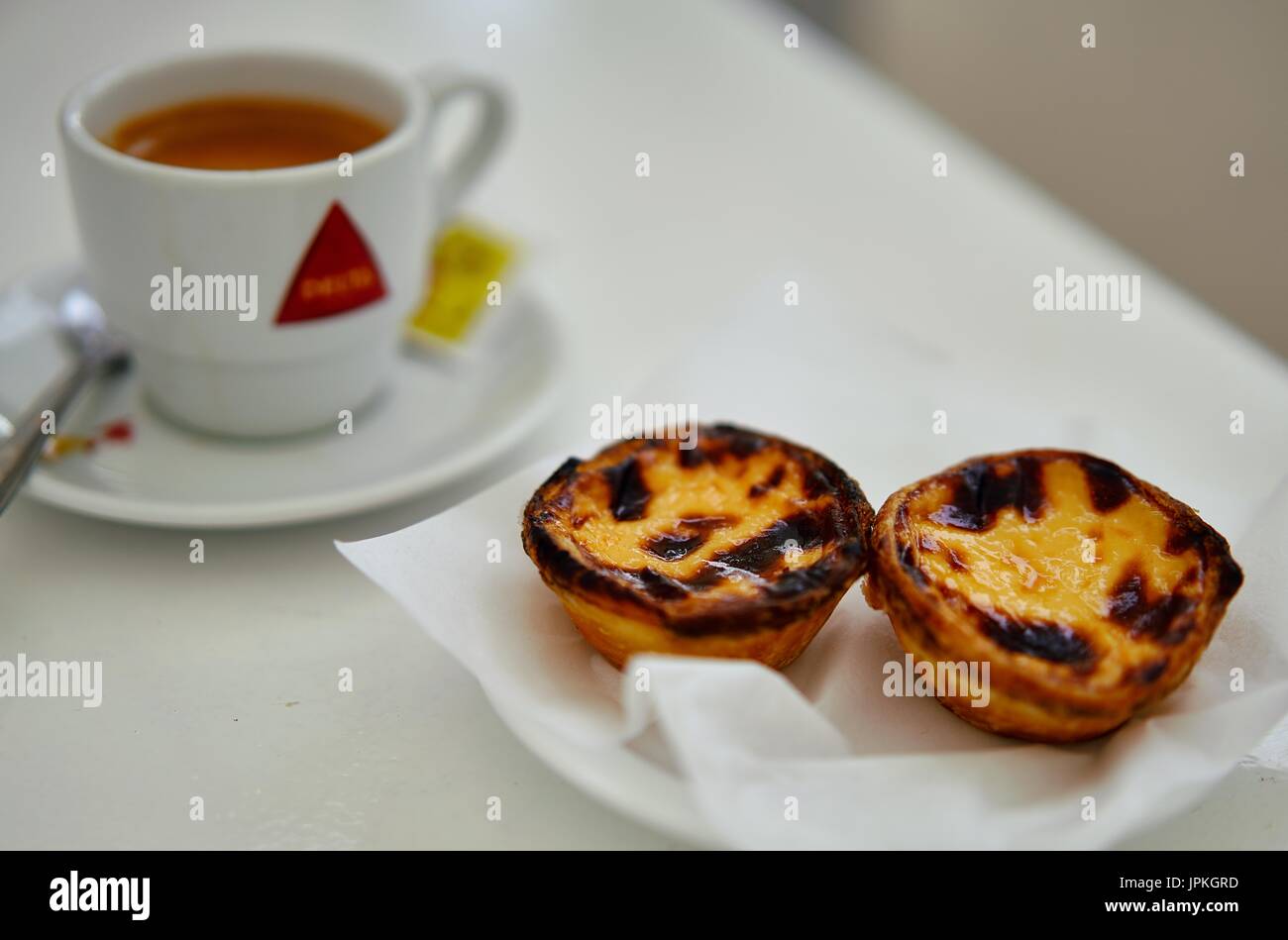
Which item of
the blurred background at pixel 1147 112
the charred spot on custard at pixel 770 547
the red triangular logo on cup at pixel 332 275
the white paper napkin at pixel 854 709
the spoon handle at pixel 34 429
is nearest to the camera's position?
the white paper napkin at pixel 854 709

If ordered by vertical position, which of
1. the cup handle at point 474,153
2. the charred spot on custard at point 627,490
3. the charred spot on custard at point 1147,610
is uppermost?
the cup handle at point 474,153

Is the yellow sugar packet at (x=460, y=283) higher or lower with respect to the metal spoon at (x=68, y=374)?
higher

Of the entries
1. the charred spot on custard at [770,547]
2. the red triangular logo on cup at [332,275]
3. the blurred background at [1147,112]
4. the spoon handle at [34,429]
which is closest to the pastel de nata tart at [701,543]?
the charred spot on custard at [770,547]

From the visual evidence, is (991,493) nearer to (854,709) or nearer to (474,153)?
(854,709)

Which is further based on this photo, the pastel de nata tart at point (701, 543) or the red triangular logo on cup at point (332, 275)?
the red triangular logo on cup at point (332, 275)

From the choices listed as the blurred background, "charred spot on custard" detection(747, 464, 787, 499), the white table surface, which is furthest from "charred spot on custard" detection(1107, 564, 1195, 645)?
the blurred background

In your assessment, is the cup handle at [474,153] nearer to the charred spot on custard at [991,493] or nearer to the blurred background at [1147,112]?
the charred spot on custard at [991,493]

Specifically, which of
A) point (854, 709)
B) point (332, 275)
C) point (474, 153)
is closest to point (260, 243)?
point (332, 275)

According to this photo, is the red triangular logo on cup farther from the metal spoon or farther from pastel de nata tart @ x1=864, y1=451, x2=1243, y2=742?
pastel de nata tart @ x1=864, y1=451, x2=1243, y2=742
